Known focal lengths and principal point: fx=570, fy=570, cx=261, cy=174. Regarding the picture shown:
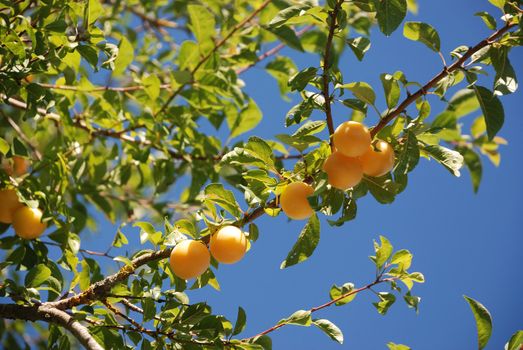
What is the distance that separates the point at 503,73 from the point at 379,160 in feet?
1.05

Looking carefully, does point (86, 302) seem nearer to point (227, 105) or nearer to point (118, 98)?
point (118, 98)

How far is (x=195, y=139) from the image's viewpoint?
7.27ft

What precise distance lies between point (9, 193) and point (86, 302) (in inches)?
20.2

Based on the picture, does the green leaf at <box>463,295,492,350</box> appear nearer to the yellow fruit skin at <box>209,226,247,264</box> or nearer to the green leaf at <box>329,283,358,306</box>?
the green leaf at <box>329,283,358,306</box>

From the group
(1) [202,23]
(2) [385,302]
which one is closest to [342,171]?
(2) [385,302]

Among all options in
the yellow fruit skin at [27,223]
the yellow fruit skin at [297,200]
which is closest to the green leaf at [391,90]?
the yellow fruit skin at [297,200]

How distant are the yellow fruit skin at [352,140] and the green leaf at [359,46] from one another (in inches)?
9.3

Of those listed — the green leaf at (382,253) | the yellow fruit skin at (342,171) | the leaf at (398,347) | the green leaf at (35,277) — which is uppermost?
the yellow fruit skin at (342,171)

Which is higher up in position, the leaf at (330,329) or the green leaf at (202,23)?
the green leaf at (202,23)

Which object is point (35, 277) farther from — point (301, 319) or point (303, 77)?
point (303, 77)

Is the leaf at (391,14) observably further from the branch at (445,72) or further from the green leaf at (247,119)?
the green leaf at (247,119)

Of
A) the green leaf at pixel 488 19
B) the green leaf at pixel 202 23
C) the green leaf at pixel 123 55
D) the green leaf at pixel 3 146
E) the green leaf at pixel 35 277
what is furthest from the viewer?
the green leaf at pixel 202 23

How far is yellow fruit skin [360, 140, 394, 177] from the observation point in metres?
1.26

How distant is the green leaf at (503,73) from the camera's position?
1.22 meters
